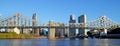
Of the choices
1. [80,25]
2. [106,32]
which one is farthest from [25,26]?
[106,32]

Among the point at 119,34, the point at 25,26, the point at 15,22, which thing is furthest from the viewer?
the point at 119,34

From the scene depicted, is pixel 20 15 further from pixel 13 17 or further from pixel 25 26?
pixel 25 26

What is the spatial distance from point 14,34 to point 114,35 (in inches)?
2201

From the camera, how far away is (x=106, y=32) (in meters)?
197

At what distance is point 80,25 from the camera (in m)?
188

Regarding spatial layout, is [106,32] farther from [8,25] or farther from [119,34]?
[8,25]

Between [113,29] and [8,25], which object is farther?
[113,29]

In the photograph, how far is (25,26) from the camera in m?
170

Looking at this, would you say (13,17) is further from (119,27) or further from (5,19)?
(119,27)

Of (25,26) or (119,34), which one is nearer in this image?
(25,26)

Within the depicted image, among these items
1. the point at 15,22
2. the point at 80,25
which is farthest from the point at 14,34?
the point at 80,25

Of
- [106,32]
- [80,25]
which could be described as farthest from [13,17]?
[106,32]

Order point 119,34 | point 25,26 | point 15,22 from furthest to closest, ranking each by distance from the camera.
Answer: point 119,34 → point 15,22 → point 25,26

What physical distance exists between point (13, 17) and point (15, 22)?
254 inches
